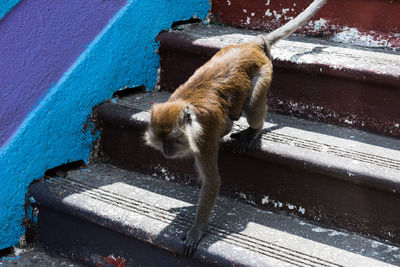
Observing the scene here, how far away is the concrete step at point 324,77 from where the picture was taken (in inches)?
90.3

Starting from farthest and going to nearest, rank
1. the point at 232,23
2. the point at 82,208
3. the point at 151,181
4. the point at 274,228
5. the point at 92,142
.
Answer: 1. the point at 232,23
2. the point at 92,142
3. the point at 151,181
4. the point at 82,208
5. the point at 274,228

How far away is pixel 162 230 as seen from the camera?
1.97 meters

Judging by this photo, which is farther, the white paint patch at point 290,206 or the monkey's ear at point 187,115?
the white paint patch at point 290,206

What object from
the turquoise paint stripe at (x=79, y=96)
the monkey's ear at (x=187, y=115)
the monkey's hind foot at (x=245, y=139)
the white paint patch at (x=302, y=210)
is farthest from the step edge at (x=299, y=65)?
the monkey's ear at (x=187, y=115)

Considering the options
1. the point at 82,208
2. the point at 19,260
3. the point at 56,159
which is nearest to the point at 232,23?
the point at 56,159

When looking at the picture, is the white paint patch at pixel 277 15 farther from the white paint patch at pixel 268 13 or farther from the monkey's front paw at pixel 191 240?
the monkey's front paw at pixel 191 240

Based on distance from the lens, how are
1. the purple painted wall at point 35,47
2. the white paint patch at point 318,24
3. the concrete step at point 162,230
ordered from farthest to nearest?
the white paint patch at point 318,24 → the purple painted wall at point 35,47 → the concrete step at point 162,230

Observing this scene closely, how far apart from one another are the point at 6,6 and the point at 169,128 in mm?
954

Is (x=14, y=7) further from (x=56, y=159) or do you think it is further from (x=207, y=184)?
(x=207, y=184)

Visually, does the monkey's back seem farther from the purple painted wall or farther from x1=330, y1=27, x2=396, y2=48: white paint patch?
x1=330, y1=27, x2=396, y2=48: white paint patch

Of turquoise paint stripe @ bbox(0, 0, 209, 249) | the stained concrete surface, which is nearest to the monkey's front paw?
→ the stained concrete surface

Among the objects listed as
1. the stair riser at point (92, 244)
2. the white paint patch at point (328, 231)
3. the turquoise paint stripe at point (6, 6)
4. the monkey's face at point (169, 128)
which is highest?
the turquoise paint stripe at point (6, 6)

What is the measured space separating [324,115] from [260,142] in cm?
47

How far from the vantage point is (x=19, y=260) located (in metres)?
2.25
